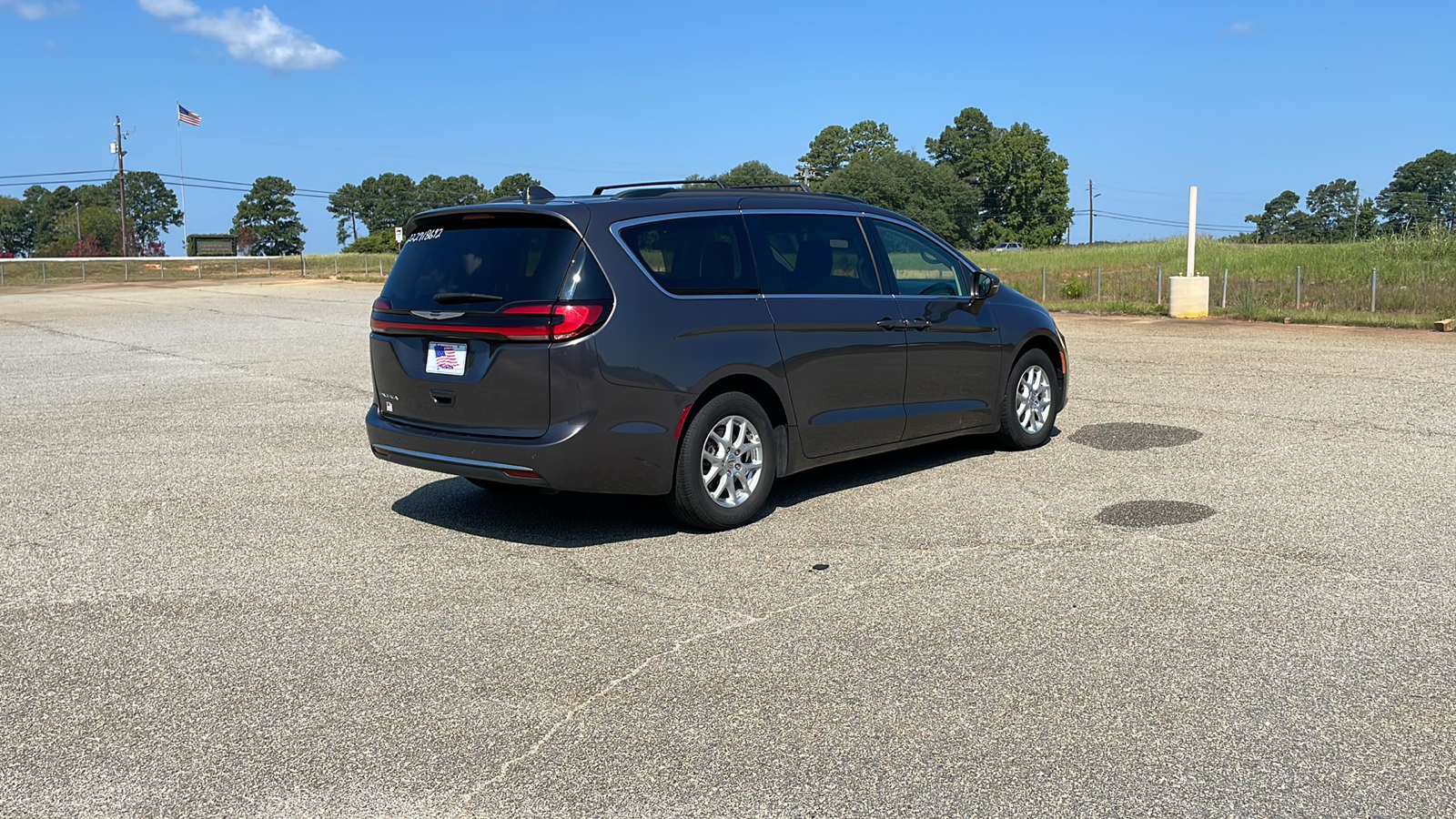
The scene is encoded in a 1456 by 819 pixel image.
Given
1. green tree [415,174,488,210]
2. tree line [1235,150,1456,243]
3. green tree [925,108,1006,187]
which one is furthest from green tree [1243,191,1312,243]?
green tree [415,174,488,210]

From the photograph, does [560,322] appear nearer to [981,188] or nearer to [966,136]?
[981,188]

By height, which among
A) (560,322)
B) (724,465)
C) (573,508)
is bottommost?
(573,508)

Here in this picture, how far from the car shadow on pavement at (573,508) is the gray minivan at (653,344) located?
1.03 feet

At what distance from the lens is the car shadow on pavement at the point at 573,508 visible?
661 cm

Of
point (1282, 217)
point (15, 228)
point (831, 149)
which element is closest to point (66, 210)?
point (15, 228)

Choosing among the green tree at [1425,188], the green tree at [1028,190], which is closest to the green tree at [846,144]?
the green tree at [1028,190]

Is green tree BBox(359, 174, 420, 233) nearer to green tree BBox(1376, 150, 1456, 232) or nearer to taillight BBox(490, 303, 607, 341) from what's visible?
green tree BBox(1376, 150, 1456, 232)

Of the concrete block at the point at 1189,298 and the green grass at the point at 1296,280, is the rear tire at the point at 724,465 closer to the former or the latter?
the green grass at the point at 1296,280

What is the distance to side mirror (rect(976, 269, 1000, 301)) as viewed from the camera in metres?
8.31

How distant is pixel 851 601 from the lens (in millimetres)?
5289

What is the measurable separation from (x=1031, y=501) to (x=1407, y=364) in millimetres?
8720

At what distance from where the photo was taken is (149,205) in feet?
497

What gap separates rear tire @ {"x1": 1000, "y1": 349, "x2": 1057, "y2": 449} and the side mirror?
57cm

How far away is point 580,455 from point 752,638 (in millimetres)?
1579
